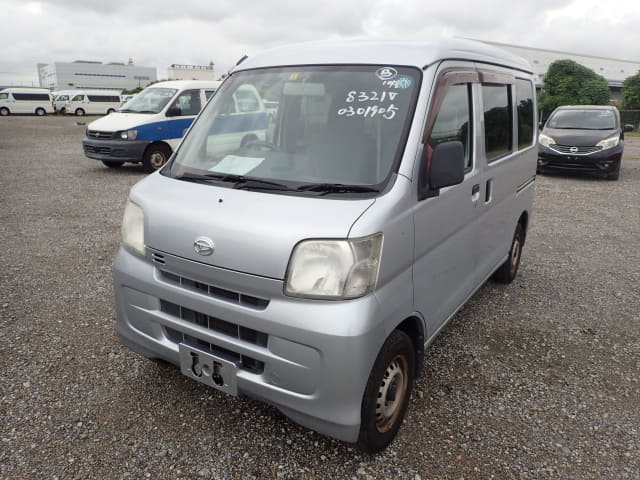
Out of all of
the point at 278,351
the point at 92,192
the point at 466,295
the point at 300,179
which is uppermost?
the point at 300,179

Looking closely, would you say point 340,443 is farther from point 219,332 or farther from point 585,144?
point 585,144

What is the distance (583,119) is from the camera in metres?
11.9

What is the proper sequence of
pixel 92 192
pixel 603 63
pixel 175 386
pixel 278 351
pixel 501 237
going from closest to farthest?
pixel 278 351
pixel 175 386
pixel 501 237
pixel 92 192
pixel 603 63

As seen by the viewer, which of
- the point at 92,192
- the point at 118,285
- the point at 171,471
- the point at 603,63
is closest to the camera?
the point at 171,471

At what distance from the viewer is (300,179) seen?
95.9 inches

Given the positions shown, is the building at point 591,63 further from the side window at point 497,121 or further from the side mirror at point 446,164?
the side mirror at point 446,164

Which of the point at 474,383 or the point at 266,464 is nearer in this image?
the point at 266,464

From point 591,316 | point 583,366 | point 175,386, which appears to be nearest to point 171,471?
point 175,386

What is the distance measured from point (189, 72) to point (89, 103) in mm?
58919

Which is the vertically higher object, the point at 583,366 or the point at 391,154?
the point at 391,154

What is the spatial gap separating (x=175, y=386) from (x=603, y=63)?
8409 centimetres

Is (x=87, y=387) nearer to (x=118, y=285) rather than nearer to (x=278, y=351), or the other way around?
(x=118, y=285)

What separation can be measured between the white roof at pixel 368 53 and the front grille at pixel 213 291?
1423 mm

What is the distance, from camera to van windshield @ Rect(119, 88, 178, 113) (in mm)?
10742
